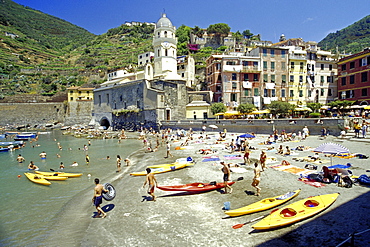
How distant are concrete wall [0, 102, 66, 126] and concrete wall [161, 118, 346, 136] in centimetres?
4455

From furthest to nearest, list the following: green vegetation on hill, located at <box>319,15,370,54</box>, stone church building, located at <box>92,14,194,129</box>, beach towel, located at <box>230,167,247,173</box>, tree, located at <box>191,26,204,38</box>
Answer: green vegetation on hill, located at <box>319,15,370,54</box>
tree, located at <box>191,26,204,38</box>
stone church building, located at <box>92,14,194,129</box>
beach towel, located at <box>230,167,247,173</box>

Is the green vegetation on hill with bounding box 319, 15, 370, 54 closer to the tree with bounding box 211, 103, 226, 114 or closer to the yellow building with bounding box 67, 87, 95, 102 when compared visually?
the tree with bounding box 211, 103, 226, 114

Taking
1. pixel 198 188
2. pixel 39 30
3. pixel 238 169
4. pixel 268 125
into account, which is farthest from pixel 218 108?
pixel 39 30

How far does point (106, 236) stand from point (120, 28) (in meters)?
149

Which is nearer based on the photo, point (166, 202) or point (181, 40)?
point (166, 202)

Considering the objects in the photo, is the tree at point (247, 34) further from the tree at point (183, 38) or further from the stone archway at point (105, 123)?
the stone archway at point (105, 123)

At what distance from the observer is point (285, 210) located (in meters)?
7.24

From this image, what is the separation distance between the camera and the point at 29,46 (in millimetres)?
115062

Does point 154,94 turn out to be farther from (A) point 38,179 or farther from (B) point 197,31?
(B) point 197,31

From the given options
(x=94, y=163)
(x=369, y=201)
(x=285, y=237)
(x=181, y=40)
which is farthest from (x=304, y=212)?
(x=181, y=40)

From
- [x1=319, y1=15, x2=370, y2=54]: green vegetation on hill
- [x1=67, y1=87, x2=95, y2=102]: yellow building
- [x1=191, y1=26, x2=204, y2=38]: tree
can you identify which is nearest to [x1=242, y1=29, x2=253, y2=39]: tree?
[x1=191, y1=26, x2=204, y2=38]: tree

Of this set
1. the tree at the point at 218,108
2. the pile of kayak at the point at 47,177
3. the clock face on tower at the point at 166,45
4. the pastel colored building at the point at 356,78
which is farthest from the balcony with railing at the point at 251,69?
the pile of kayak at the point at 47,177

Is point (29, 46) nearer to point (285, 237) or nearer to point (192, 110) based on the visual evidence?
point (192, 110)

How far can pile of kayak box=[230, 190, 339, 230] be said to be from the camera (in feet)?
21.8
